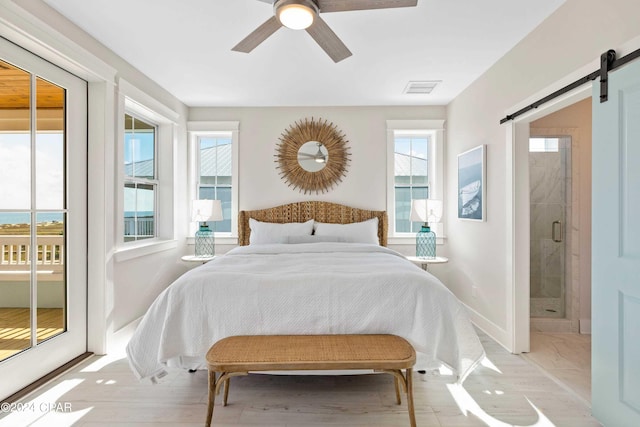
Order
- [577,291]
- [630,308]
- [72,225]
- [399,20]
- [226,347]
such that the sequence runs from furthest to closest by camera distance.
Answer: [577,291] → [72,225] → [399,20] → [226,347] → [630,308]

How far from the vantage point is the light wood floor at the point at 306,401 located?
194 cm

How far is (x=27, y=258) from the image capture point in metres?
2.26

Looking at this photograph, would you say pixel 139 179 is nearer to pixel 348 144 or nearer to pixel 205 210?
pixel 205 210

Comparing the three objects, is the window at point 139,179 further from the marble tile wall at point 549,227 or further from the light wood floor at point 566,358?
the marble tile wall at point 549,227

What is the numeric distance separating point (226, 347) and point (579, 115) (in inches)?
154

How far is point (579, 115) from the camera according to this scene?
137 inches

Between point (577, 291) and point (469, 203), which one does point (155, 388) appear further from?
point (577, 291)

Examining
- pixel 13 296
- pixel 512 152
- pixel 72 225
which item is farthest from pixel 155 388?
pixel 512 152

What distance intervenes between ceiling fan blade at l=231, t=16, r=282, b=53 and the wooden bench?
187 centimetres

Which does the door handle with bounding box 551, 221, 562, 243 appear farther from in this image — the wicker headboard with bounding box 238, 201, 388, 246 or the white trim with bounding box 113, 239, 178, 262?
the white trim with bounding box 113, 239, 178, 262

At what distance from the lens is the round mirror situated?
4492mm

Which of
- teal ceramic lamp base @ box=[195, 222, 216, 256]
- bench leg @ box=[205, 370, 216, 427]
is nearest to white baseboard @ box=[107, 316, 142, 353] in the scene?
teal ceramic lamp base @ box=[195, 222, 216, 256]

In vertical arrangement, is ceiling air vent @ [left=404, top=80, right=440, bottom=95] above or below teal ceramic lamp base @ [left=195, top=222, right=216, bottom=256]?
above

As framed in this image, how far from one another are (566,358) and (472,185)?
1.74 metres
